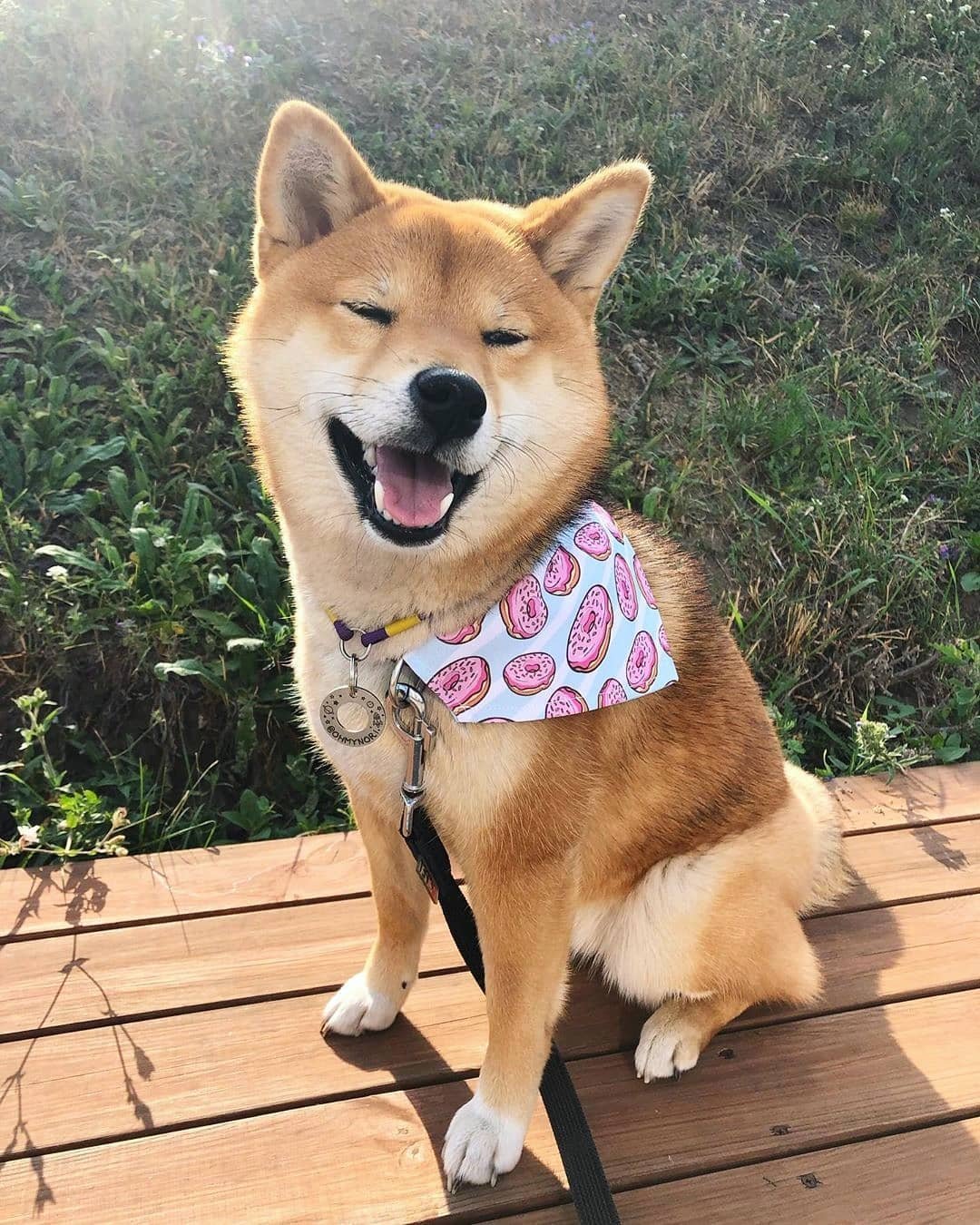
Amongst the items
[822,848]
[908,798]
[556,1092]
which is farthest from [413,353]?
[908,798]

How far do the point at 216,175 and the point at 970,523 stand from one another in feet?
13.2

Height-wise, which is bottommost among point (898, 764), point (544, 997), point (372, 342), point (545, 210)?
point (898, 764)

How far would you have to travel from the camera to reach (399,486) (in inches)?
63.2

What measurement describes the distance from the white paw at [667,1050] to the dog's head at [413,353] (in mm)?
1162

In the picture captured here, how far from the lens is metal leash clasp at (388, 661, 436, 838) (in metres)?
1.66

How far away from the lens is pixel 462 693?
5.44ft

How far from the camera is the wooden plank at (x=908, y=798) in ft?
9.29

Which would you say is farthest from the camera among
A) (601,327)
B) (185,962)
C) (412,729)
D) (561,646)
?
(601,327)

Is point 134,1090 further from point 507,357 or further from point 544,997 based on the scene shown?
point 507,357

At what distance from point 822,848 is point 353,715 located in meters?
1.36

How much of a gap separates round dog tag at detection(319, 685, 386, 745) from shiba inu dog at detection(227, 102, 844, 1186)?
0.09 ft

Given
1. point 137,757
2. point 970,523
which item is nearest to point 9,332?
point 137,757

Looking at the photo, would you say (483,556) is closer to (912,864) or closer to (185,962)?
(185,962)

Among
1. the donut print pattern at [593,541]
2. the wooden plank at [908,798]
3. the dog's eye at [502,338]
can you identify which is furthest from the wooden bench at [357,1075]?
the dog's eye at [502,338]
